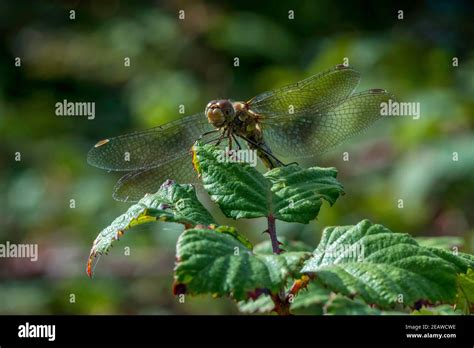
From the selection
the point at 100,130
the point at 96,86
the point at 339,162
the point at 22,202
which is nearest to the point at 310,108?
the point at 339,162

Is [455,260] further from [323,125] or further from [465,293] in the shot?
[323,125]

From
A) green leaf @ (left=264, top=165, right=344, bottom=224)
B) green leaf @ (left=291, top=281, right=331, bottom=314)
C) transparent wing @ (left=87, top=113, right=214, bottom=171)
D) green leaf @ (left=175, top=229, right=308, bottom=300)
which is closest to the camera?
green leaf @ (left=175, top=229, right=308, bottom=300)

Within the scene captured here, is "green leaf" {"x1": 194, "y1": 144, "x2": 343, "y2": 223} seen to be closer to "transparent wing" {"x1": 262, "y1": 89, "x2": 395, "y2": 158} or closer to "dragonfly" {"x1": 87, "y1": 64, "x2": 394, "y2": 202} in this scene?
"dragonfly" {"x1": 87, "y1": 64, "x2": 394, "y2": 202}

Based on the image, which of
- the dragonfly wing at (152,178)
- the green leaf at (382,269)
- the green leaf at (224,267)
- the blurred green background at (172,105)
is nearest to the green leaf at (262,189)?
the green leaf at (382,269)

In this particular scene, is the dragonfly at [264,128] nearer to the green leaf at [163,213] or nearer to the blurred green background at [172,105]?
the green leaf at [163,213]

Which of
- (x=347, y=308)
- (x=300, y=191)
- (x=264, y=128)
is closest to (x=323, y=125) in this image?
(x=264, y=128)

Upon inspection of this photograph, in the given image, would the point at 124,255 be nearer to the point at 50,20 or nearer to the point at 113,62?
the point at 113,62

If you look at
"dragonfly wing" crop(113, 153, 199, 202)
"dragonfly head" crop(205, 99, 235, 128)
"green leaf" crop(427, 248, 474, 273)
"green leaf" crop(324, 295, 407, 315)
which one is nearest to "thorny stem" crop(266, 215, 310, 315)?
"green leaf" crop(324, 295, 407, 315)
